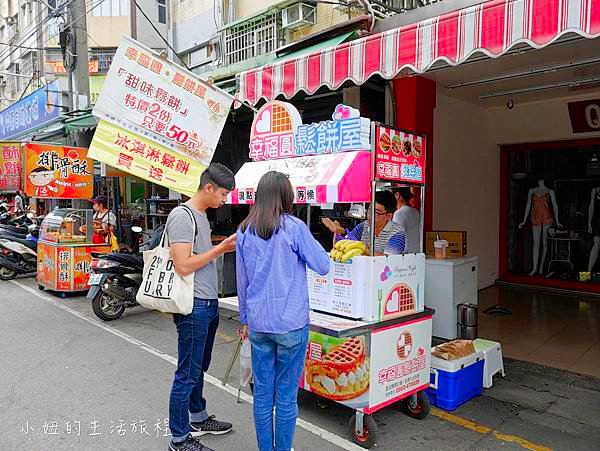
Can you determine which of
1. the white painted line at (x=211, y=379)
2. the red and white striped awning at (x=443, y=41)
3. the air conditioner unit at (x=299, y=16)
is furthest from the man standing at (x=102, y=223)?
the air conditioner unit at (x=299, y=16)

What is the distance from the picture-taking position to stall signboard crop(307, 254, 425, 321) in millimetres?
3174

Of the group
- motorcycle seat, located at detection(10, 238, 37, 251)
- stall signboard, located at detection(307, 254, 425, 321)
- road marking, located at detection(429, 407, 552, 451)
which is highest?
stall signboard, located at detection(307, 254, 425, 321)

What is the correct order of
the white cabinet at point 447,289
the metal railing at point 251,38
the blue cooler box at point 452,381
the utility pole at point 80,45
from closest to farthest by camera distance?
the blue cooler box at point 452,381 → the white cabinet at point 447,289 → the metal railing at point 251,38 → the utility pole at point 80,45

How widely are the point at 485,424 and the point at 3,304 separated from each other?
678 centimetres

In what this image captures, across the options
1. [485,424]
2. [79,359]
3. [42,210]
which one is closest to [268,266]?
[485,424]

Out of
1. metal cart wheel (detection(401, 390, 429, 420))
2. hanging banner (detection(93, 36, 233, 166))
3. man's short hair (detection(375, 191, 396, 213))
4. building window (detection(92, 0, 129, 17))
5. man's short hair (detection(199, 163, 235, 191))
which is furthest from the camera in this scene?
building window (detection(92, 0, 129, 17))

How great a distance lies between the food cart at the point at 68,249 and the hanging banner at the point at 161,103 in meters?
4.09

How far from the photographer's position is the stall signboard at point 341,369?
3.16 meters

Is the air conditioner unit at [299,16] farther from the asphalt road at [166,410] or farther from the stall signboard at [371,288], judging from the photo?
the stall signboard at [371,288]

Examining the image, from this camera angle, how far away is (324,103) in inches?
288

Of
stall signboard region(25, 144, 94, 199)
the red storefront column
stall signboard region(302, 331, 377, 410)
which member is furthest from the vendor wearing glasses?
stall signboard region(25, 144, 94, 199)

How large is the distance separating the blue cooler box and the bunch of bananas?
3.65 ft

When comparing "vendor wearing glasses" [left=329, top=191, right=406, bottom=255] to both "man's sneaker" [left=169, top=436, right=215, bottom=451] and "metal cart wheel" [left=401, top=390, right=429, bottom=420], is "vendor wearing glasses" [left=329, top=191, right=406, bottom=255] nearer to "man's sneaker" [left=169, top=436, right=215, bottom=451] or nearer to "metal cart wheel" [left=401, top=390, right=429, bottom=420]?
"metal cart wheel" [left=401, top=390, right=429, bottom=420]

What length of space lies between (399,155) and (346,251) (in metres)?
0.77
